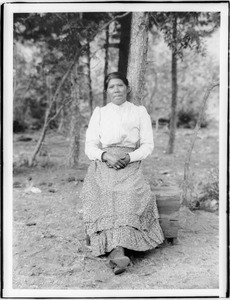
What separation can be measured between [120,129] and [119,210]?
2.35 feet

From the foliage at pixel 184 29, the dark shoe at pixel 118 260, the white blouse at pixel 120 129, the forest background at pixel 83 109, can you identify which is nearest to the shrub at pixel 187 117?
the forest background at pixel 83 109

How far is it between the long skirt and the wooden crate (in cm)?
10

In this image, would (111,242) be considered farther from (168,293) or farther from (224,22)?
(224,22)

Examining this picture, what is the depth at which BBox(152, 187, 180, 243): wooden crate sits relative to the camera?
3.42 meters

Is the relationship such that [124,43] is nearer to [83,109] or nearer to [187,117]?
[83,109]

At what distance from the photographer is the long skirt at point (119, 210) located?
3107 millimetres

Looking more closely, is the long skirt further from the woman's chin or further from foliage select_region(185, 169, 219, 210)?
foliage select_region(185, 169, 219, 210)

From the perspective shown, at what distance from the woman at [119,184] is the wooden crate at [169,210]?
105 mm

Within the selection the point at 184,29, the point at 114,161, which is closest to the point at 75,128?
the point at 184,29

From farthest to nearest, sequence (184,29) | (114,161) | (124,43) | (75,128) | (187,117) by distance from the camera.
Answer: (187,117)
(75,128)
(124,43)
(184,29)
(114,161)

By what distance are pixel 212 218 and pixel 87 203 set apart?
156 centimetres

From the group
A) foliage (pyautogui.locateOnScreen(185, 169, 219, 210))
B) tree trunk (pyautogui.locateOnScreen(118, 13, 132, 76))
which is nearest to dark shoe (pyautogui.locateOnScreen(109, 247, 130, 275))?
foliage (pyautogui.locateOnScreen(185, 169, 219, 210))

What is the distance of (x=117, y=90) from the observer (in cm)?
337

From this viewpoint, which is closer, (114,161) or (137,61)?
(114,161)
